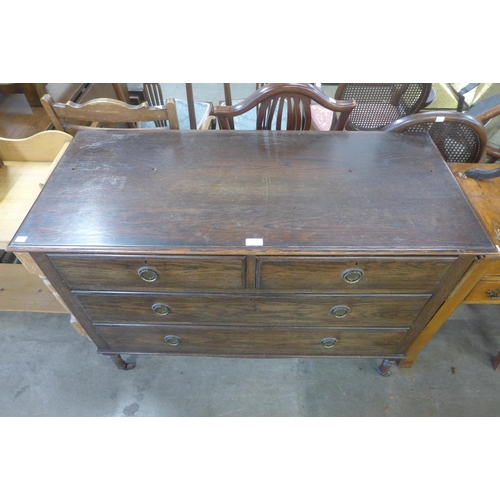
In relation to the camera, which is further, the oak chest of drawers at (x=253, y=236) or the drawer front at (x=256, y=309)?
the drawer front at (x=256, y=309)

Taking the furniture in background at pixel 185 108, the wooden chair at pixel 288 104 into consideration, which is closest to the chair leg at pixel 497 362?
the wooden chair at pixel 288 104

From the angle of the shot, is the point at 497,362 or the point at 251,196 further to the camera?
the point at 497,362

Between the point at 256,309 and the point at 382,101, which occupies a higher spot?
the point at 382,101

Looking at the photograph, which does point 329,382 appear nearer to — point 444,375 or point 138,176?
point 444,375

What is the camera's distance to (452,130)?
1.35m

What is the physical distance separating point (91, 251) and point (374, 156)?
968 millimetres

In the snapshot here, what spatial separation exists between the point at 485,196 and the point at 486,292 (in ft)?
1.15

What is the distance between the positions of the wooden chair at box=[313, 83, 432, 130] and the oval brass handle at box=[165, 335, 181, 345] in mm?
1493

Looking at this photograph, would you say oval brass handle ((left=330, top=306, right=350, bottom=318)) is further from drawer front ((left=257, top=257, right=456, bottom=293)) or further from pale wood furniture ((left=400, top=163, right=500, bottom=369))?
pale wood furniture ((left=400, top=163, right=500, bottom=369))

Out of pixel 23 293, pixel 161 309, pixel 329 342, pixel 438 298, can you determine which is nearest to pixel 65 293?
pixel 161 309

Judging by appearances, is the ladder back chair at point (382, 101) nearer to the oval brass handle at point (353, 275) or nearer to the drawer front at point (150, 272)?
the oval brass handle at point (353, 275)

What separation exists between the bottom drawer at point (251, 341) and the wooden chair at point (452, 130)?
30.3 inches

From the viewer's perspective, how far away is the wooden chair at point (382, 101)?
1900 mm

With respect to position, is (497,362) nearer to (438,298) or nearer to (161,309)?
(438,298)
